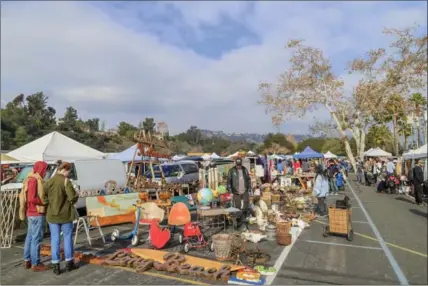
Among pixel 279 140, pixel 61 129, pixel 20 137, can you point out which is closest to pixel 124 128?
pixel 61 129

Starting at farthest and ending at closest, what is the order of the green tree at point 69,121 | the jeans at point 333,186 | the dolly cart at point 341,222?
the green tree at point 69,121
the jeans at point 333,186
the dolly cart at point 341,222

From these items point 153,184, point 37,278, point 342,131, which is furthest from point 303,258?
point 342,131

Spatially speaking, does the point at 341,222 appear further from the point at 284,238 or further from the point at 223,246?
the point at 223,246

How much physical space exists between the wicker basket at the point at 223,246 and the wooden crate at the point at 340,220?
3030 mm

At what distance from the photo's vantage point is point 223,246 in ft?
20.9

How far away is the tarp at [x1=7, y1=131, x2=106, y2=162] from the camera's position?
1332 centimetres

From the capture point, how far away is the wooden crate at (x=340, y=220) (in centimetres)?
805

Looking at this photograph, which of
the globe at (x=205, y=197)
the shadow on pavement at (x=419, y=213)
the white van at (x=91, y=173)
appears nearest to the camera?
the globe at (x=205, y=197)

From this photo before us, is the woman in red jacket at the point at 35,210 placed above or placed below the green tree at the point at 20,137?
below

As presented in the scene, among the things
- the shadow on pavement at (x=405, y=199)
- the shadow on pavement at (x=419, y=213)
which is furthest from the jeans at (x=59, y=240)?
the shadow on pavement at (x=405, y=199)

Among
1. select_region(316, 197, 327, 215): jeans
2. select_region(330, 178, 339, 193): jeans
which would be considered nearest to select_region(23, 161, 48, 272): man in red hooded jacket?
select_region(316, 197, 327, 215): jeans

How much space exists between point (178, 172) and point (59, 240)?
37.9ft

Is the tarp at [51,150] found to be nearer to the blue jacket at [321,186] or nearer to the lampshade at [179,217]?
the lampshade at [179,217]

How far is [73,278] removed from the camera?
18.1 ft
